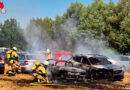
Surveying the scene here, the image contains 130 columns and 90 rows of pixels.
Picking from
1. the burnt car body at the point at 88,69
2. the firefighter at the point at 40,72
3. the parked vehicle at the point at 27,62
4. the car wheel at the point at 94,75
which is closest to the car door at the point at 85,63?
the burnt car body at the point at 88,69

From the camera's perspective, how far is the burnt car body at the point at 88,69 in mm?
10523

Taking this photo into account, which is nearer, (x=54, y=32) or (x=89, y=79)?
(x=89, y=79)

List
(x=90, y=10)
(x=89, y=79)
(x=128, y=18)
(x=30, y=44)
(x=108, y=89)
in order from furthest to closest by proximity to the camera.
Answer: (x=30, y=44), (x=90, y=10), (x=128, y=18), (x=89, y=79), (x=108, y=89)

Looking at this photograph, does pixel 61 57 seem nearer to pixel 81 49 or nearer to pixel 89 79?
pixel 89 79

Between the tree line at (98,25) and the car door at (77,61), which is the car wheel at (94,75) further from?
the tree line at (98,25)

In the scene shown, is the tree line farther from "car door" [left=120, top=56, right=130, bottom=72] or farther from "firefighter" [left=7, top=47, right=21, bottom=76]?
"firefighter" [left=7, top=47, right=21, bottom=76]

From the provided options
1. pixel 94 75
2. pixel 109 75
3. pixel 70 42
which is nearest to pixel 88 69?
pixel 94 75

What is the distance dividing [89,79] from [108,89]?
8.28 ft

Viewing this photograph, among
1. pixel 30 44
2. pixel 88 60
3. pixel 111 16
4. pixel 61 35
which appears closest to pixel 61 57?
pixel 88 60

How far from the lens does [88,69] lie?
1168 centimetres

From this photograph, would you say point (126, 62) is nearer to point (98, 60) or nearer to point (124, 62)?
point (124, 62)

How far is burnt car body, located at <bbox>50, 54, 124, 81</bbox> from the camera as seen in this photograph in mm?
10523

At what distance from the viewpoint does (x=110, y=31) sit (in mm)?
32344

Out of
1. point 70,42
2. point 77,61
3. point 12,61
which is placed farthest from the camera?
point 70,42
